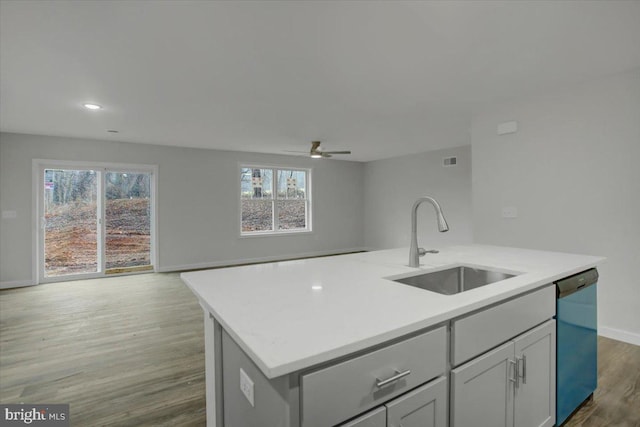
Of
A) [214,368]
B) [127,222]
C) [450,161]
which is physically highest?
[450,161]

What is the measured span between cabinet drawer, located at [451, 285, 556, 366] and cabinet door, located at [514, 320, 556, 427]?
0.06 m

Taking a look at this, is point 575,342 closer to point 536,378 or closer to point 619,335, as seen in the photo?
point 536,378

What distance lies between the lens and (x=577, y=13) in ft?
6.30

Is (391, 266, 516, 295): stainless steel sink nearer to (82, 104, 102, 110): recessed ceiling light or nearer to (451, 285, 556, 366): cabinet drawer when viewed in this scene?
(451, 285, 556, 366): cabinet drawer

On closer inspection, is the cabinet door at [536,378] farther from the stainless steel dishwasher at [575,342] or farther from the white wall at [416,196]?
the white wall at [416,196]

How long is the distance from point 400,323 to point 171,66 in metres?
2.67

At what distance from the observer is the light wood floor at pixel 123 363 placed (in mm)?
1928

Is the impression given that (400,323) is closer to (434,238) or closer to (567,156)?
(567,156)

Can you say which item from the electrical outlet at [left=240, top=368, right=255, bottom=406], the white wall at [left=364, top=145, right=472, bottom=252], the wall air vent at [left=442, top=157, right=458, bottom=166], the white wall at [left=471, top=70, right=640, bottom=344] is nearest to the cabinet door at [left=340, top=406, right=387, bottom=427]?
the electrical outlet at [left=240, top=368, right=255, bottom=406]

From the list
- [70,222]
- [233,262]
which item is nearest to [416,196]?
[233,262]

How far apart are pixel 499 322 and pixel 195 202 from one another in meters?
5.83

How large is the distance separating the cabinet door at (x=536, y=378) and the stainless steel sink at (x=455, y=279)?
0.35 metres

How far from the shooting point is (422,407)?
100cm

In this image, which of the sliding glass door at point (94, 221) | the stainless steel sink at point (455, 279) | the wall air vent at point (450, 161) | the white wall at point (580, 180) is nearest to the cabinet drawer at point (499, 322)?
the stainless steel sink at point (455, 279)
